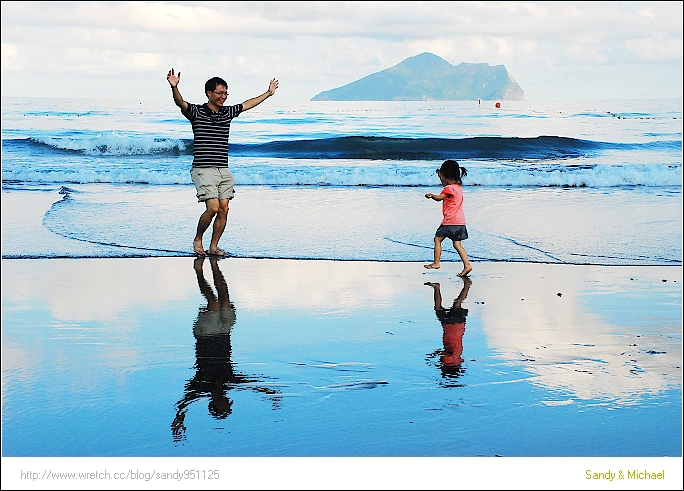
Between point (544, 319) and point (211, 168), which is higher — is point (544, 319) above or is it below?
below

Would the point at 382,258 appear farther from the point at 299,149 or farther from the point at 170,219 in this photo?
the point at 299,149

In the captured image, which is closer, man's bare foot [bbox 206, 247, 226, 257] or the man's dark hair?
the man's dark hair

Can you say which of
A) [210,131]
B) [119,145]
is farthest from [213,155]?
[119,145]

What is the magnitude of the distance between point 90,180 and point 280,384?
13.6 metres

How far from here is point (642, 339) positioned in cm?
504

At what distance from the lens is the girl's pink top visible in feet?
26.2

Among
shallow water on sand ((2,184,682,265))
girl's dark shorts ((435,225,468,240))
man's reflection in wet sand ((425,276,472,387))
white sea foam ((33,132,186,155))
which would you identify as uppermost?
white sea foam ((33,132,186,155))

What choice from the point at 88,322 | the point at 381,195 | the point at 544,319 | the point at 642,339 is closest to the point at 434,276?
the point at 544,319

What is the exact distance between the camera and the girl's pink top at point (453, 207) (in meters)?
7.99

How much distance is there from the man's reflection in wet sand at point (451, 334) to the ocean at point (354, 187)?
181 cm

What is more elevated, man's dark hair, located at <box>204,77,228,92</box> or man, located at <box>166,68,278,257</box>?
man's dark hair, located at <box>204,77,228,92</box>

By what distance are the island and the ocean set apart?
18.4 m

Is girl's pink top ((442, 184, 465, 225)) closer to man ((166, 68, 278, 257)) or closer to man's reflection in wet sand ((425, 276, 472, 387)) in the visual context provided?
man's reflection in wet sand ((425, 276, 472, 387))

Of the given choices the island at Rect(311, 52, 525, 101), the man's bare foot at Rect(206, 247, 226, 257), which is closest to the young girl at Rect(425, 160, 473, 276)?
the man's bare foot at Rect(206, 247, 226, 257)
